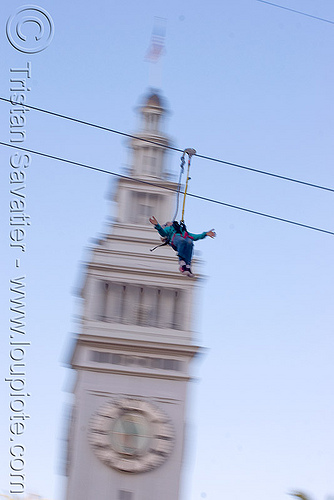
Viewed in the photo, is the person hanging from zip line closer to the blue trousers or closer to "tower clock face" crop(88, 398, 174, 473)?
the blue trousers

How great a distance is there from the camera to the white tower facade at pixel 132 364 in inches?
1965

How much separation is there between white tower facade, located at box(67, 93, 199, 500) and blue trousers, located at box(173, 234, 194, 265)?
25353 millimetres

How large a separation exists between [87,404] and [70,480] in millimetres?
3382

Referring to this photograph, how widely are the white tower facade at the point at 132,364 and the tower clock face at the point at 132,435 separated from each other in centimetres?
4

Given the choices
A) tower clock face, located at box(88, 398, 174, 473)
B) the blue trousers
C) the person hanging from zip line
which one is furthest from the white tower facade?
the blue trousers

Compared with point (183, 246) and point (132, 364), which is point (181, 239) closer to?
point (183, 246)

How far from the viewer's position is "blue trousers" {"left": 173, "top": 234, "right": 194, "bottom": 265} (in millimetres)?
24141

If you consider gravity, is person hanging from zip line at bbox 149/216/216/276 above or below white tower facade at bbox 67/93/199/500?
above

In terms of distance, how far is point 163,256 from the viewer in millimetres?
54781

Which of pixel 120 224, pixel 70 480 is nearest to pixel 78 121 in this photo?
pixel 70 480

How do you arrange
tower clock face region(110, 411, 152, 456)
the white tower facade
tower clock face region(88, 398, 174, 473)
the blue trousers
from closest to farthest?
the blue trousers → the white tower facade → tower clock face region(88, 398, 174, 473) → tower clock face region(110, 411, 152, 456)

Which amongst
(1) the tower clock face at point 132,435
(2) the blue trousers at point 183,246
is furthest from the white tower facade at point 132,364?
(2) the blue trousers at point 183,246

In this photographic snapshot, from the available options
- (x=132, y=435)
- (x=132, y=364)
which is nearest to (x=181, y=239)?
(x=132, y=364)

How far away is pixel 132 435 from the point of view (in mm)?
51375
